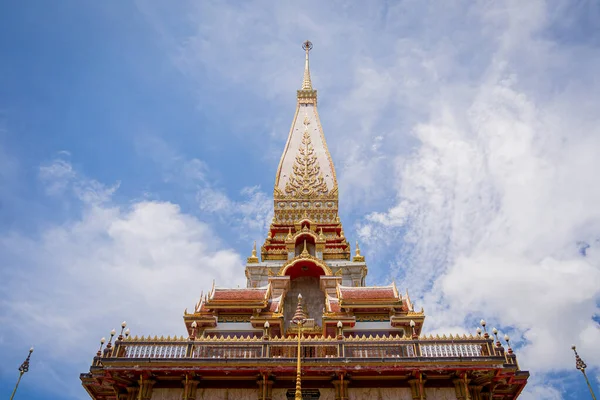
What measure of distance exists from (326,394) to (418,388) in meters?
3.36

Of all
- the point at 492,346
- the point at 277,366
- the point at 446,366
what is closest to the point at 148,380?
the point at 277,366

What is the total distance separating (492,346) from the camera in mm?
19094

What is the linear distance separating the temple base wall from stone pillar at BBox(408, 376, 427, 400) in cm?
19

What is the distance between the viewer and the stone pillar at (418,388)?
18.6 metres

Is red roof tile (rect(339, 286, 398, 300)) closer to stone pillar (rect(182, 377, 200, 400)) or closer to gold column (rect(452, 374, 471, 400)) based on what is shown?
gold column (rect(452, 374, 471, 400))

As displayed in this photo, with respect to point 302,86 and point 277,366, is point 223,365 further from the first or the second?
point 302,86

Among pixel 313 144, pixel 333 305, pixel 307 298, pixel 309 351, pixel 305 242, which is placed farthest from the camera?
pixel 313 144

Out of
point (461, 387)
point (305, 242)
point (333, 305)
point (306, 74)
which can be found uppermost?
point (306, 74)

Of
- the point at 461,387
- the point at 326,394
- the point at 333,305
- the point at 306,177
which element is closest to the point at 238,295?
the point at 333,305

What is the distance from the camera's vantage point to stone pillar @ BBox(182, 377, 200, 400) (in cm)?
1864

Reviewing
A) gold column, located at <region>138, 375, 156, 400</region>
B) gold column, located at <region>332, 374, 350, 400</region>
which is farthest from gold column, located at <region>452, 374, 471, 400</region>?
gold column, located at <region>138, 375, 156, 400</region>

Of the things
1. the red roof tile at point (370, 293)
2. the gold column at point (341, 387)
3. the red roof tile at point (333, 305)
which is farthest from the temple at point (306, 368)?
the red roof tile at point (370, 293)

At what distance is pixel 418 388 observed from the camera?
18.7 metres

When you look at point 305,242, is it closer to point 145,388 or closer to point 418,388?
point 418,388
